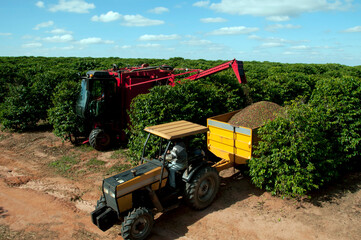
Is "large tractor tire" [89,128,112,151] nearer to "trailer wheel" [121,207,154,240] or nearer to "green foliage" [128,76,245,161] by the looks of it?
"green foliage" [128,76,245,161]

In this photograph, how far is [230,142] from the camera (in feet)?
25.7

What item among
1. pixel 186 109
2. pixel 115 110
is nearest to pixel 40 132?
pixel 115 110

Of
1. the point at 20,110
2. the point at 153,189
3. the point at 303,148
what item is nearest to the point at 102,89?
the point at 20,110

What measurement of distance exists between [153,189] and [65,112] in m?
7.92

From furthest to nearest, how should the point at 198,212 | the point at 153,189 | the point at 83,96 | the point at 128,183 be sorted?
1. the point at 83,96
2. the point at 198,212
3. the point at 153,189
4. the point at 128,183

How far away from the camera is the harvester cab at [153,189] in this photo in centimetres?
554

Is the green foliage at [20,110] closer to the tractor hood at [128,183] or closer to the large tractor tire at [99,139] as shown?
the large tractor tire at [99,139]

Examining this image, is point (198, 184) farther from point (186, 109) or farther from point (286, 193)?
point (186, 109)

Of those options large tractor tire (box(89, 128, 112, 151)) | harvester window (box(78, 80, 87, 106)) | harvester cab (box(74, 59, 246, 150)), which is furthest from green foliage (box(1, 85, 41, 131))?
large tractor tire (box(89, 128, 112, 151))

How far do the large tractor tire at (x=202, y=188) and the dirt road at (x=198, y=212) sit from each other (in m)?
0.25

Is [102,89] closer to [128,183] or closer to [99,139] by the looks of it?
[99,139]

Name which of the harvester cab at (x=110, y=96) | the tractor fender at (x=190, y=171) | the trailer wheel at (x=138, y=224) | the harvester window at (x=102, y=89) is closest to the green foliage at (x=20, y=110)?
the harvester cab at (x=110, y=96)

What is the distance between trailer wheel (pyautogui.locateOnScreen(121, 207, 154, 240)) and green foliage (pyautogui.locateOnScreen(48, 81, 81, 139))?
24.7ft

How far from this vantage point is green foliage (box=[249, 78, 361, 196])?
690 cm
